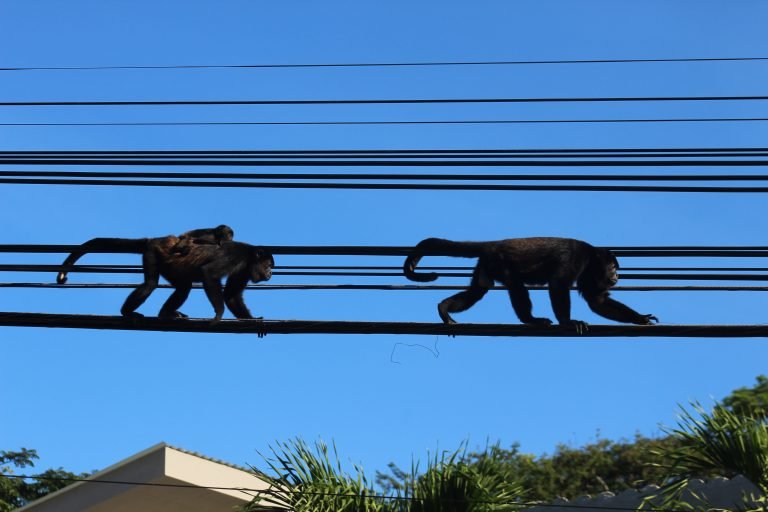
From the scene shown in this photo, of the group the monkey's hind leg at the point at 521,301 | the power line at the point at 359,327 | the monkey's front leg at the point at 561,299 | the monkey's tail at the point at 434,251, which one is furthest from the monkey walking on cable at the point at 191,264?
the monkey's front leg at the point at 561,299

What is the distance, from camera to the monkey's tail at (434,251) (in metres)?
11.4

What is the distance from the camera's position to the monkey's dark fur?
35.8ft

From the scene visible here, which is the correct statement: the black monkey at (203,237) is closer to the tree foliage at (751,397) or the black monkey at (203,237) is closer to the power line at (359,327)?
the power line at (359,327)

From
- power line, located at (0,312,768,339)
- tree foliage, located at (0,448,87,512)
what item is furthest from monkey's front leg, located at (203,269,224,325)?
tree foliage, located at (0,448,87,512)

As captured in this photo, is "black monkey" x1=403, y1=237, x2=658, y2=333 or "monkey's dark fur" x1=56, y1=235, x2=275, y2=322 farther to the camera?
"black monkey" x1=403, y1=237, x2=658, y2=333

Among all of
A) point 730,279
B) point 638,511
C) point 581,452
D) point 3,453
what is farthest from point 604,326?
point 581,452

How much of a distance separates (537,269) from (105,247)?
450 cm

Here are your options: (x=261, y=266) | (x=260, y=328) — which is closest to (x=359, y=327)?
(x=260, y=328)

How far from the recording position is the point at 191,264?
1139 cm

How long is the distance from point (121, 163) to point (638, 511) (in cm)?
701

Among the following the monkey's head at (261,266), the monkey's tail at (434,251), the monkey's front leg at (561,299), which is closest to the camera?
the monkey's front leg at (561,299)

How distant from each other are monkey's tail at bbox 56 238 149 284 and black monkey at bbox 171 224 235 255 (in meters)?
0.36

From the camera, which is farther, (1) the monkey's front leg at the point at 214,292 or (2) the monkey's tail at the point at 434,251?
(2) the monkey's tail at the point at 434,251

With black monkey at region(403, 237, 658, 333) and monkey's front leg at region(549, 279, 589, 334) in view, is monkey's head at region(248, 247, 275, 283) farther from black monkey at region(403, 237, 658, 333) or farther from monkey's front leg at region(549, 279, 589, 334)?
monkey's front leg at region(549, 279, 589, 334)
